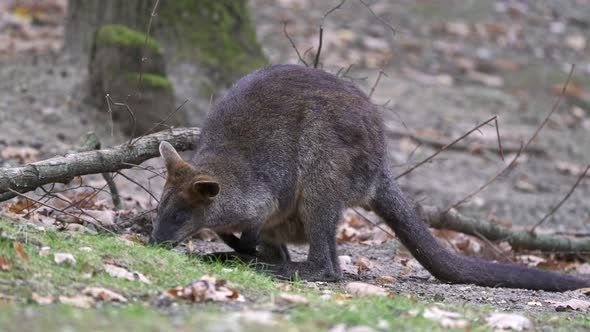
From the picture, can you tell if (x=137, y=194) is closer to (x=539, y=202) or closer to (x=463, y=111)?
(x=539, y=202)

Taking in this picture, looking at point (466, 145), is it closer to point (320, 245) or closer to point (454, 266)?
point (454, 266)

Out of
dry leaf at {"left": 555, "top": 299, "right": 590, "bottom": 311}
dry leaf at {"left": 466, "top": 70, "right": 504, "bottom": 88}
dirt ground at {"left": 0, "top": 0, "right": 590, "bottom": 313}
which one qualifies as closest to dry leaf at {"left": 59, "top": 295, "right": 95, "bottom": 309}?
dirt ground at {"left": 0, "top": 0, "right": 590, "bottom": 313}

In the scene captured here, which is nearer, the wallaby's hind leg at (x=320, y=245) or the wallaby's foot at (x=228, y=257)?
the wallaby's foot at (x=228, y=257)

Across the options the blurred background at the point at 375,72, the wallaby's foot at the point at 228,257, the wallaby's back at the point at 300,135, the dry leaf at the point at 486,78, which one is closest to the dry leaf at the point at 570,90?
the blurred background at the point at 375,72

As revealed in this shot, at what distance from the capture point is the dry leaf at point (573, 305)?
20.1 feet

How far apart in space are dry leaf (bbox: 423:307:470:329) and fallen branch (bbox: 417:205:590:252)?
10.6 ft

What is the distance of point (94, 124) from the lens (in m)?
10.1

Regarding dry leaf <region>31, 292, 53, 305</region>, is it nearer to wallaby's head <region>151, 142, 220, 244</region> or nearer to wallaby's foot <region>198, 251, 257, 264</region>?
wallaby's head <region>151, 142, 220, 244</region>

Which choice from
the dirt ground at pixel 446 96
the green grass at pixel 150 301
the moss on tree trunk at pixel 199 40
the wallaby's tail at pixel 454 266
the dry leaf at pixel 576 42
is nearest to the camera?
the green grass at pixel 150 301

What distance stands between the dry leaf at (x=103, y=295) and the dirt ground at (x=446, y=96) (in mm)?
2390

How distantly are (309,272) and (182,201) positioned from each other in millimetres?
1141

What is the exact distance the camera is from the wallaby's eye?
6.24m

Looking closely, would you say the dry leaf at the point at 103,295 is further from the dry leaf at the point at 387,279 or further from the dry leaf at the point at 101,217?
the dry leaf at the point at 387,279

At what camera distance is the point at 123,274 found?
5078mm
